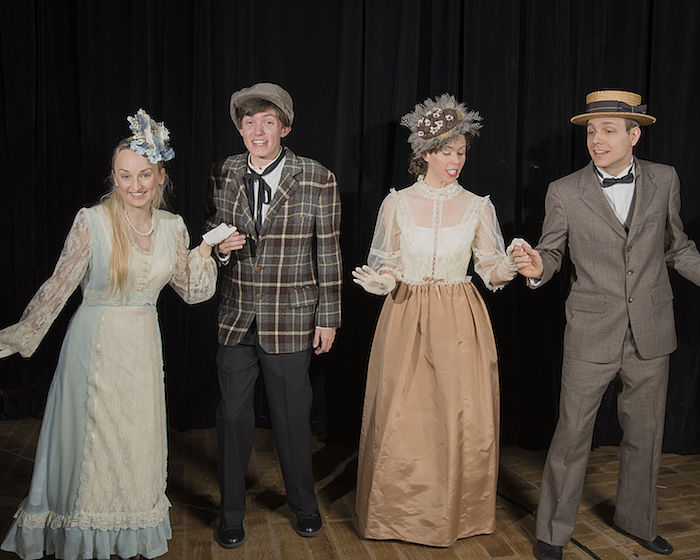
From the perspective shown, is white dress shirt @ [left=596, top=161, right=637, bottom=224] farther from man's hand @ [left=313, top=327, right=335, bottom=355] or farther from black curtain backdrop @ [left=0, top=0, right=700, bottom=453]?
man's hand @ [left=313, top=327, right=335, bottom=355]

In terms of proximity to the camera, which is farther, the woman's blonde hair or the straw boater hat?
the straw boater hat

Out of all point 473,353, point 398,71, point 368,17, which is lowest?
point 473,353

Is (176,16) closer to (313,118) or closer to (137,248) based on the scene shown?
(313,118)

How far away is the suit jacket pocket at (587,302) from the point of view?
297 cm

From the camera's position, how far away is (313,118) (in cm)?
416

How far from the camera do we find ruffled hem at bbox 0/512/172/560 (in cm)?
270

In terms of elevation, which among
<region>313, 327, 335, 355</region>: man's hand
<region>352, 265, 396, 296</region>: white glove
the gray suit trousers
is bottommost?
the gray suit trousers

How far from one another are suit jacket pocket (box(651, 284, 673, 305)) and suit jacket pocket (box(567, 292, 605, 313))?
0.20m

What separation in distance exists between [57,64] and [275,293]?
2.22m

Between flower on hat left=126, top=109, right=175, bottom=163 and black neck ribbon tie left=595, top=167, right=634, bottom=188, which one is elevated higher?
flower on hat left=126, top=109, right=175, bottom=163

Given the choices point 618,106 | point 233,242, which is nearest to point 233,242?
point 233,242

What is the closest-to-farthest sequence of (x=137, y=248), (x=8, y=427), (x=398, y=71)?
1. (x=137, y=248)
2. (x=398, y=71)
3. (x=8, y=427)

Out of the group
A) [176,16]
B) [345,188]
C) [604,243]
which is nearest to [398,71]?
[345,188]

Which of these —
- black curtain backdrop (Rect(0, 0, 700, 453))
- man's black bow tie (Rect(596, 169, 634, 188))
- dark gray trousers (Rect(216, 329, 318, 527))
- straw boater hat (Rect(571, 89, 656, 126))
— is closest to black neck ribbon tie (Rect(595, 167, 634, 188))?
man's black bow tie (Rect(596, 169, 634, 188))
